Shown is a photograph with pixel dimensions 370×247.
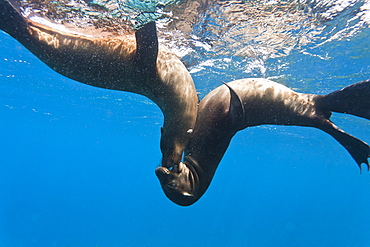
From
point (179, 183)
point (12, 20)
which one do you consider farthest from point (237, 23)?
point (179, 183)

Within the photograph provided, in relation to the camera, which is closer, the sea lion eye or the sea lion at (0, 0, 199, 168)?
the sea lion eye

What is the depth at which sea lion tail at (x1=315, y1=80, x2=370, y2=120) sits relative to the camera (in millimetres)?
2840

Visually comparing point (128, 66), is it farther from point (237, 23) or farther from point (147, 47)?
point (237, 23)

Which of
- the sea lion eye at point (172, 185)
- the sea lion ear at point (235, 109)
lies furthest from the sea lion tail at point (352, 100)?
the sea lion eye at point (172, 185)

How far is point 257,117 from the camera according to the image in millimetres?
3209

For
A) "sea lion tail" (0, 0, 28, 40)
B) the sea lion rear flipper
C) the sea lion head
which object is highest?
"sea lion tail" (0, 0, 28, 40)

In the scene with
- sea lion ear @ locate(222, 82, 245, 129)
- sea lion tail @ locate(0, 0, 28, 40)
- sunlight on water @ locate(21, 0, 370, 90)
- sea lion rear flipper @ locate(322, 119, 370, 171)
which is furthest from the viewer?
sunlight on water @ locate(21, 0, 370, 90)

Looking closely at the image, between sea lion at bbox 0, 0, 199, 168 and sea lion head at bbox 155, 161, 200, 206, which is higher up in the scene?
sea lion at bbox 0, 0, 199, 168

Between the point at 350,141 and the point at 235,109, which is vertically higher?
the point at 235,109

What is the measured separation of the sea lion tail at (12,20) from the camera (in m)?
2.83

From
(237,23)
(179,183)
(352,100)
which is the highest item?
(237,23)

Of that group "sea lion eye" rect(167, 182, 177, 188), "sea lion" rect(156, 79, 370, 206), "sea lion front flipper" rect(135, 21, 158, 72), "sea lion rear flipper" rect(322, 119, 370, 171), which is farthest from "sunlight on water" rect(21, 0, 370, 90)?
"sea lion eye" rect(167, 182, 177, 188)

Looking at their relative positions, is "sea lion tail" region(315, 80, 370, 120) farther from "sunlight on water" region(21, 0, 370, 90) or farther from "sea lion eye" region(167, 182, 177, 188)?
"sunlight on water" region(21, 0, 370, 90)

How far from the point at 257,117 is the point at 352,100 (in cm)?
111
